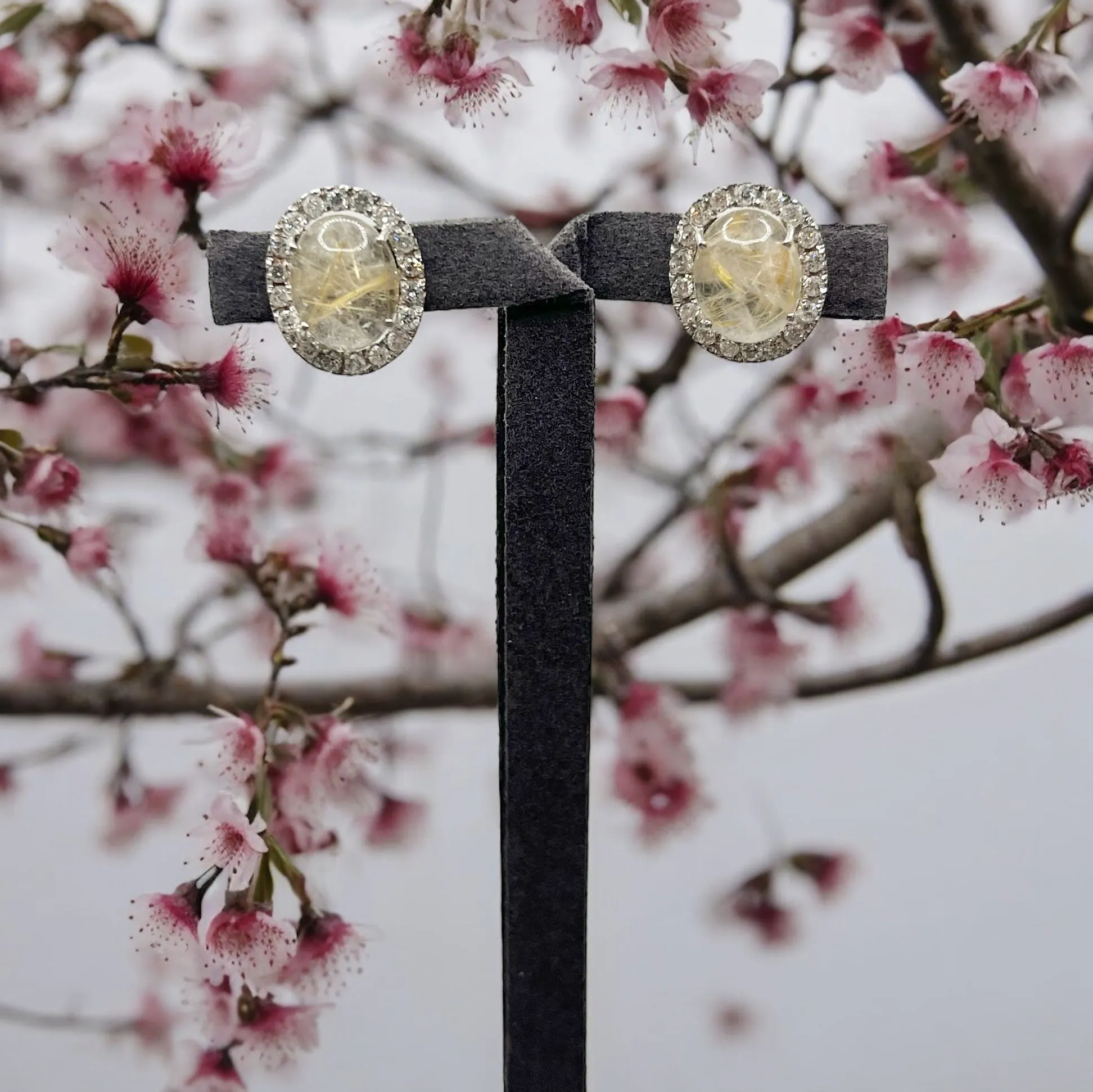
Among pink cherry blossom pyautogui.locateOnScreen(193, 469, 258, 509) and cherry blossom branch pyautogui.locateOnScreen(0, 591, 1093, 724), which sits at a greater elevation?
pink cherry blossom pyautogui.locateOnScreen(193, 469, 258, 509)

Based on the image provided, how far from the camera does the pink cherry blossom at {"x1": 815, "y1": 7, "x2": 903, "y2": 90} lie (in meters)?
0.49

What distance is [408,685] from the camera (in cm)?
67

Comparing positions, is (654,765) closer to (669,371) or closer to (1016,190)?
(669,371)

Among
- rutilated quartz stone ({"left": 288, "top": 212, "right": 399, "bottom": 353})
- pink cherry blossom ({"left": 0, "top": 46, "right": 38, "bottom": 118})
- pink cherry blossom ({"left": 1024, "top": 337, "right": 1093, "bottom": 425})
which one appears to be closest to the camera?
rutilated quartz stone ({"left": 288, "top": 212, "right": 399, "bottom": 353})

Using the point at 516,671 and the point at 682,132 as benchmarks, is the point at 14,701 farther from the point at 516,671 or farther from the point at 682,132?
the point at 682,132

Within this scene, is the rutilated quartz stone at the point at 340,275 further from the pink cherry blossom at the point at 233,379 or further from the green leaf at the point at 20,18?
the green leaf at the point at 20,18

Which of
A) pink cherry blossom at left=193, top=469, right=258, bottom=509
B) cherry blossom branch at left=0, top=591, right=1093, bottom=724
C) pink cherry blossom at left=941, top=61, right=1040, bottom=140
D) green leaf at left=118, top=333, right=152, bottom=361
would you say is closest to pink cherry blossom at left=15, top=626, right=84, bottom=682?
cherry blossom branch at left=0, top=591, right=1093, bottom=724

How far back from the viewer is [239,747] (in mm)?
431

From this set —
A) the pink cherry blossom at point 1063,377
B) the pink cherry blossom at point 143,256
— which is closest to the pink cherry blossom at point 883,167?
the pink cherry blossom at point 1063,377

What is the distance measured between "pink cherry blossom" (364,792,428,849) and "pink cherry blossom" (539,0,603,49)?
1.41 feet

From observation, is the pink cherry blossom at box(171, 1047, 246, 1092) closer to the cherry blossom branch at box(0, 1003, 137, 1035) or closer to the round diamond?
the cherry blossom branch at box(0, 1003, 137, 1035)

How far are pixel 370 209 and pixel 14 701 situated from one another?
435 millimetres

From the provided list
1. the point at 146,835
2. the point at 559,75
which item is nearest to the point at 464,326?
the point at 559,75

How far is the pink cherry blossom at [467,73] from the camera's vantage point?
1.41 feet
